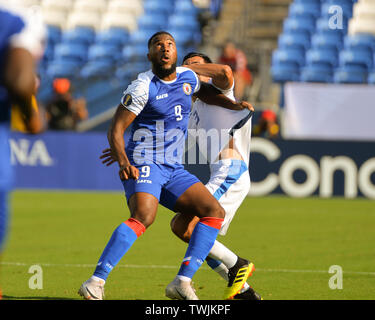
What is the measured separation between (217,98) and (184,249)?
3.63m

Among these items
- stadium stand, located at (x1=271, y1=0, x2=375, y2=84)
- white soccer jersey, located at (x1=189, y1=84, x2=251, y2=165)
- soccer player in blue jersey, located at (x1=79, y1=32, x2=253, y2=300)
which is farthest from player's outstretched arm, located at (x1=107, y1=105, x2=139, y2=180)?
stadium stand, located at (x1=271, y1=0, x2=375, y2=84)

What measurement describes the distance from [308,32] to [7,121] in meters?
20.3

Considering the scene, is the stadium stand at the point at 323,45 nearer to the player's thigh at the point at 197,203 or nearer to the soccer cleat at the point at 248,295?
the soccer cleat at the point at 248,295

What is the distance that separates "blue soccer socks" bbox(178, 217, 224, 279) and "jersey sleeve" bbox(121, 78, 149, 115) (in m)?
1.05

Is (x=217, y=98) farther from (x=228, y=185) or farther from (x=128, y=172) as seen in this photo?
(x=128, y=172)

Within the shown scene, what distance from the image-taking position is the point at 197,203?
646 cm

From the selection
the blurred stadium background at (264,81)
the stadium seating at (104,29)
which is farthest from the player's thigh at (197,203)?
the stadium seating at (104,29)

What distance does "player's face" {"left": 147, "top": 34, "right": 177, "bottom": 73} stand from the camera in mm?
6426

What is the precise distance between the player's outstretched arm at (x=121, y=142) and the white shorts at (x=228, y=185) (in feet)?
3.58

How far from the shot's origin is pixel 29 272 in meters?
8.09

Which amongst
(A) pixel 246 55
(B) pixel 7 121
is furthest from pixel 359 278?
(A) pixel 246 55

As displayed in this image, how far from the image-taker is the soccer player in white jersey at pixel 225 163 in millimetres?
6828

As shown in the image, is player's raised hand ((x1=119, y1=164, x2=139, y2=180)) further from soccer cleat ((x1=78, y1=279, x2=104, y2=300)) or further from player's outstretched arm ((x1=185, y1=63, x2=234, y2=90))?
player's outstretched arm ((x1=185, y1=63, x2=234, y2=90))
